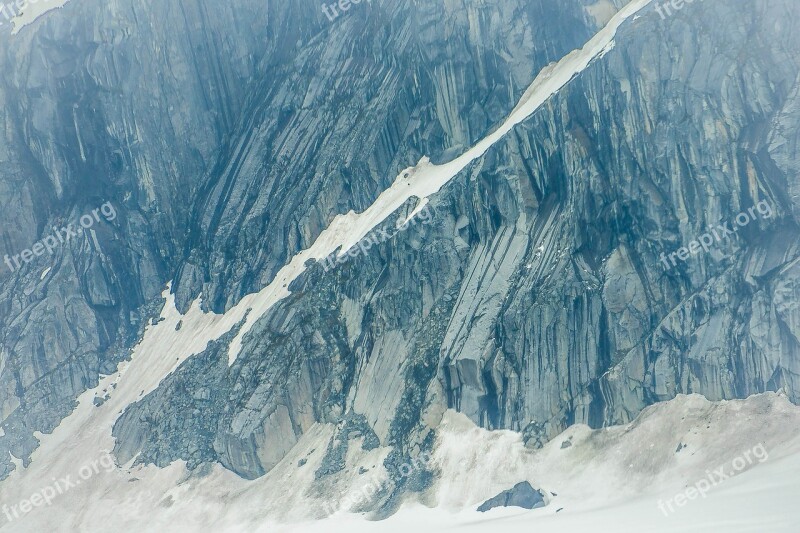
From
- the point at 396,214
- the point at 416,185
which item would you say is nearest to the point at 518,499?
the point at 396,214

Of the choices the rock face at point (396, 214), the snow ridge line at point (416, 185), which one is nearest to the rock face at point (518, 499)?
the rock face at point (396, 214)

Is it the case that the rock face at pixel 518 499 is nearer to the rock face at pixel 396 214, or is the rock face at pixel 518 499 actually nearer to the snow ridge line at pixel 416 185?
the rock face at pixel 396 214

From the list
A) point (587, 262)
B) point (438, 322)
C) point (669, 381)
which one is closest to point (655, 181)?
point (587, 262)

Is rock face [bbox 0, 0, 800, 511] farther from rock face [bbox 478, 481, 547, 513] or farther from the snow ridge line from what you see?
rock face [bbox 478, 481, 547, 513]

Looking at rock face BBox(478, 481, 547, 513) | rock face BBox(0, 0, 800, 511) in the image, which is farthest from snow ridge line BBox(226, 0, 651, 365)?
rock face BBox(478, 481, 547, 513)

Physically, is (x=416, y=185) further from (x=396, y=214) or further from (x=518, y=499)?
(x=518, y=499)
